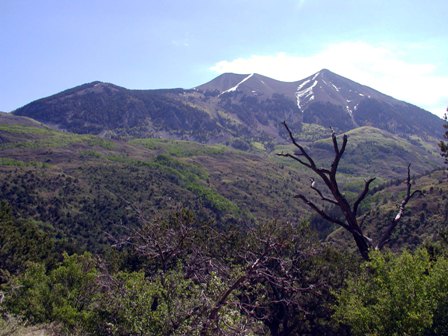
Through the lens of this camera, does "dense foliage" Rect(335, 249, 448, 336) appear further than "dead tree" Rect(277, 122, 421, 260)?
Yes

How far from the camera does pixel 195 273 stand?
13812 millimetres

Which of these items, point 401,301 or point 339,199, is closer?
point 339,199

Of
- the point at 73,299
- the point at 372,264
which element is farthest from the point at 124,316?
the point at 73,299

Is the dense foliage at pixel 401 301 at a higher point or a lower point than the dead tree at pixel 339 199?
lower

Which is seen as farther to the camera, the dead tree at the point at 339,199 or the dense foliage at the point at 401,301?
the dense foliage at the point at 401,301

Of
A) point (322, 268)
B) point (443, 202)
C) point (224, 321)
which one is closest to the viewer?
point (224, 321)

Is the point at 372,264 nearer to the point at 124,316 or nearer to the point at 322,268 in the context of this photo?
the point at 124,316

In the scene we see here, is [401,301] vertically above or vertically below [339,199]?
below

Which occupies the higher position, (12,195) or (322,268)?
(322,268)

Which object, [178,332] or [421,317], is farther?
[421,317]

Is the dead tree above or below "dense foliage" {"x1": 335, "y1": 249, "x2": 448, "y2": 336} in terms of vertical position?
above

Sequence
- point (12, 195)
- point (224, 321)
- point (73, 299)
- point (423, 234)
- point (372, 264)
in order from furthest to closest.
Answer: point (12, 195) → point (423, 234) → point (73, 299) → point (372, 264) → point (224, 321)

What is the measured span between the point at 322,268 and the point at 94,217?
131050mm

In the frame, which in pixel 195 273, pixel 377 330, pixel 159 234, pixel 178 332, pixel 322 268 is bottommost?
pixel 322 268
